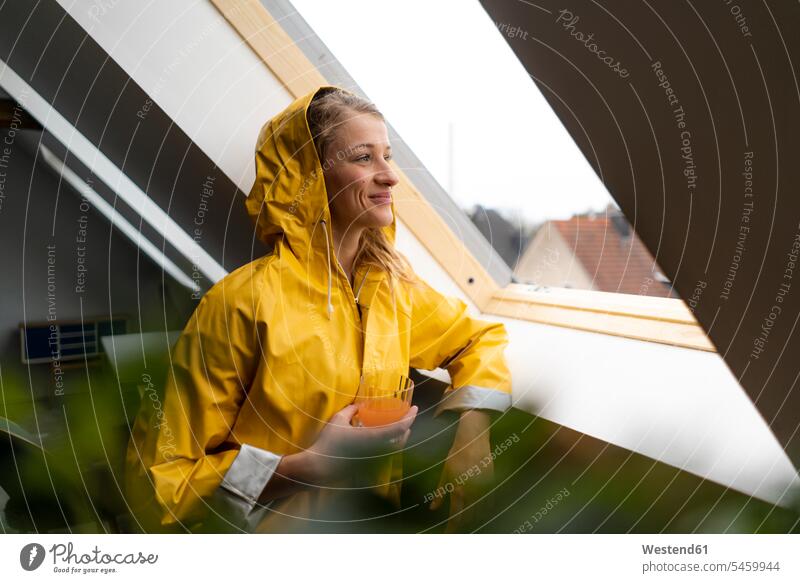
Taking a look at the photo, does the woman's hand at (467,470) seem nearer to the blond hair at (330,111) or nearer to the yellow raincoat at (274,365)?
the yellow raincoat at (274,365)

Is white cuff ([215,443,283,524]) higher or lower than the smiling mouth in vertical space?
lower

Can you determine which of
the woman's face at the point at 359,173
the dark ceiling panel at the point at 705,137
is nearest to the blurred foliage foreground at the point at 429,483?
the dark ceiling panel at the point at 705,137

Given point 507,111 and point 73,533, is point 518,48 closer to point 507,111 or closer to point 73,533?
point 507,111

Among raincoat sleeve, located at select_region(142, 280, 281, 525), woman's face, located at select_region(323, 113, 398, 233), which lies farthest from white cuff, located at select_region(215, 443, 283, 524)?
woman's face, located at select_region(323, 113, 398, 233)

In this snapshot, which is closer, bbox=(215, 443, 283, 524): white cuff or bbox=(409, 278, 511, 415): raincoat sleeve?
bbox=(215, 443, 283, 524): white cuff

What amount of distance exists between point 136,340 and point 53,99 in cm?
28

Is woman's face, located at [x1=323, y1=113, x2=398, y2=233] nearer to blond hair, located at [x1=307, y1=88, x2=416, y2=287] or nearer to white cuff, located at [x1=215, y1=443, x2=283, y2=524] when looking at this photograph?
blond hair, located at [x1=307, y1=88, x2=416, y2=287]

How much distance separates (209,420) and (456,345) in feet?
0.96

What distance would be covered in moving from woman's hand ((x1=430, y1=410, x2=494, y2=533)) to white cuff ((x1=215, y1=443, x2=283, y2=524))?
0.57ft

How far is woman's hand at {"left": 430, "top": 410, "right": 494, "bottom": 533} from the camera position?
63 cm

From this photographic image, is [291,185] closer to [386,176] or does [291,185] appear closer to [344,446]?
[386,176]

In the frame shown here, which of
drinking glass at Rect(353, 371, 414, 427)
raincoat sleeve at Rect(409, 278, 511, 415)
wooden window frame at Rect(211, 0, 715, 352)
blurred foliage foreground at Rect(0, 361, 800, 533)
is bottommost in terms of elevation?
blurred foliage foreground at Rect(0, 361, 800, 533)

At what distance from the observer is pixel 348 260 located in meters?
0.69

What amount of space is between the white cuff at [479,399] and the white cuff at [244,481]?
20 centimetres
